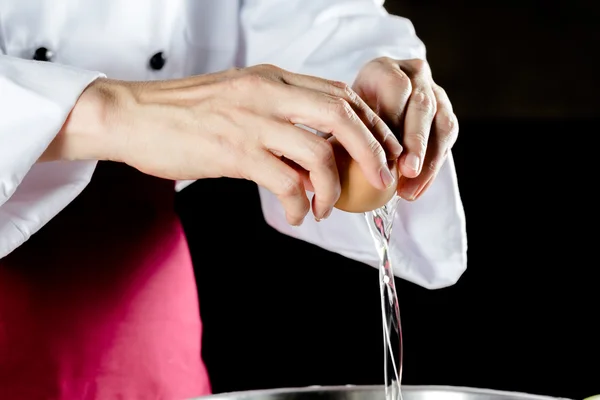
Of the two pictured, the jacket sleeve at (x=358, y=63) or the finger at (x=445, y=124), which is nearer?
the finger at (x=445, y=124)

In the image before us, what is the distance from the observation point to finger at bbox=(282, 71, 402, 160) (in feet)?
1.89

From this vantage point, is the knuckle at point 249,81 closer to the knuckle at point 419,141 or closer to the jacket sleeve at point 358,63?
the knuckle at point 419,141

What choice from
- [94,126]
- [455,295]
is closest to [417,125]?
[94,126]

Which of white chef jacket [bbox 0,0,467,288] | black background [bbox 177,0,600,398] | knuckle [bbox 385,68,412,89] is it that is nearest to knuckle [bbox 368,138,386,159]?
knuckle [bbox 385,68,412,89]

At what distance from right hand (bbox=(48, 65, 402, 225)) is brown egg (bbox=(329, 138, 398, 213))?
0.01 m

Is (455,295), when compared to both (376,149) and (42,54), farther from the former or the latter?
(376,149)

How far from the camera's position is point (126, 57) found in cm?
85

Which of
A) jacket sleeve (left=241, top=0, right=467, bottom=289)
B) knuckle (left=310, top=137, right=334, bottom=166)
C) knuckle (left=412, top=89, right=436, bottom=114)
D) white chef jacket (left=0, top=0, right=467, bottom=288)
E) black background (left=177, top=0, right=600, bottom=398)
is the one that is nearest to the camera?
knuckle (left=310, top=137, right=334, bottom=166)

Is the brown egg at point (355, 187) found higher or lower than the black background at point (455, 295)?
higher

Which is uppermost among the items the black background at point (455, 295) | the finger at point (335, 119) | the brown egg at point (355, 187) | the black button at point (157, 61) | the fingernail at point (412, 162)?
the finger at point (335, 119)

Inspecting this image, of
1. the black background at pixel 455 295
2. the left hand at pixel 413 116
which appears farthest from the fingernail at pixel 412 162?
the black background at pixel 455 295

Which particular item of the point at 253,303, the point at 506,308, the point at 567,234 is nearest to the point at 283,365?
the point at 253,303

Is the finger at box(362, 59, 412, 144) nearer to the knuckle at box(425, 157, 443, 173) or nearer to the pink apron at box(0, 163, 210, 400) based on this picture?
the knuckle at box(425, 157, 443, 173)

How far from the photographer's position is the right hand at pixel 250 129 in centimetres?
55
